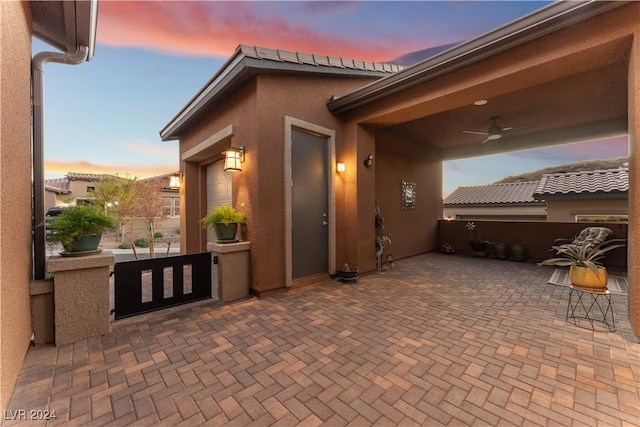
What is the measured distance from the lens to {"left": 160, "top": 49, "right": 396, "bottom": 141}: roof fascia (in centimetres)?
376

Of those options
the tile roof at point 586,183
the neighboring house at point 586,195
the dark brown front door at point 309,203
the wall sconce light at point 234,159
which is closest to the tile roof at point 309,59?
the dark brown front door at point 309,203

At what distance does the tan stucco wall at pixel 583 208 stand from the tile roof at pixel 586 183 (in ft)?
1.35

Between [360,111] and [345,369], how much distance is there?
432 cm

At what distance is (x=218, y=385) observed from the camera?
1850 mm

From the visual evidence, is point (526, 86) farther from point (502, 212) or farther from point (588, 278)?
point (502, 212)

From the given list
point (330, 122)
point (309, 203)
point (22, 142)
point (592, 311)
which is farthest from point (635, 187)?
point (22, 142)

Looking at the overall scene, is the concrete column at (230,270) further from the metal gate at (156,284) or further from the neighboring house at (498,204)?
the neighboring house at (498,204)

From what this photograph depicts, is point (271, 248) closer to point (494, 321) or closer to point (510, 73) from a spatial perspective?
point (494, 321)

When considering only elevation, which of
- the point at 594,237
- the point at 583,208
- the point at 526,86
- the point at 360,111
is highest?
the point at 360,111

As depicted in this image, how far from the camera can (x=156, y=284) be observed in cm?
337

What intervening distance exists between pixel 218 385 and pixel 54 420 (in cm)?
93

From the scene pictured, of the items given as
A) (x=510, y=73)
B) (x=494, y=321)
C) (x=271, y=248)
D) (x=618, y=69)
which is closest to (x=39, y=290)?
(x=271, y=248)

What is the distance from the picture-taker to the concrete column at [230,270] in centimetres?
370

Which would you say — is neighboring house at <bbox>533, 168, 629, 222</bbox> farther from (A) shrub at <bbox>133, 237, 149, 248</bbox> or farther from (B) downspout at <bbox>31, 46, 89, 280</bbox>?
(A) shrub at <bbox>133, 237, 149, 248</bbox>
